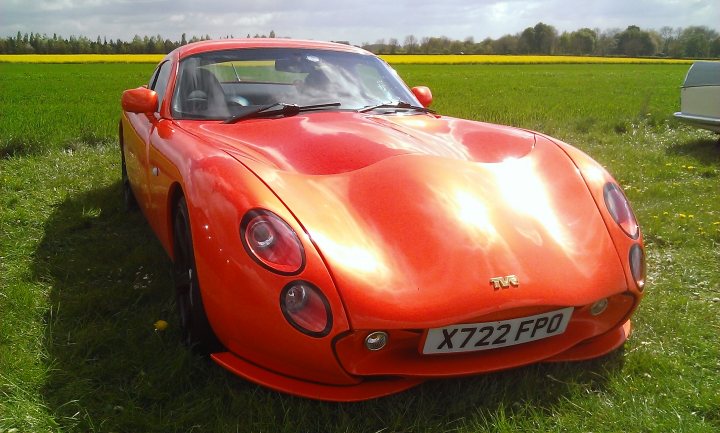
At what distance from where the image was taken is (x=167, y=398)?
7.46 feet

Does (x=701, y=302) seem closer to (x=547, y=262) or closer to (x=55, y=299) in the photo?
(x=547, y=262)

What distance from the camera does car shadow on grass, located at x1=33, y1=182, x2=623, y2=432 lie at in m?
2.11

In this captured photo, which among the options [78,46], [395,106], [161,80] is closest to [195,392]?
[395,106]

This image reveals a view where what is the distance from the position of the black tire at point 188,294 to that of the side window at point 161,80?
112cm

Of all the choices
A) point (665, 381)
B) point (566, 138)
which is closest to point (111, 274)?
point (665, 381)

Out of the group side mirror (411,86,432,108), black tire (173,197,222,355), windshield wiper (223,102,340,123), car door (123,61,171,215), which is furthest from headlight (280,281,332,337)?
side mirror (411,86,432,108)

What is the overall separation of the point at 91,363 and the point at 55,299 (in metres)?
0.82

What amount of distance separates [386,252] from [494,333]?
0.43 m

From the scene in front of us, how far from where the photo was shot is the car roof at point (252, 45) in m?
3.77

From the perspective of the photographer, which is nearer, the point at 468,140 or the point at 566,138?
the point at 468,140

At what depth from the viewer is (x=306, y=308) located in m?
1.96

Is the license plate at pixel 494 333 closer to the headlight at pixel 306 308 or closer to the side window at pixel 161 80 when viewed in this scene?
the headlight at pixel 306 308

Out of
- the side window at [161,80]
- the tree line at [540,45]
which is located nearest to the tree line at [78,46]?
the tree line at [540,45]

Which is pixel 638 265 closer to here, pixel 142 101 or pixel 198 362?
pixel 198 362
